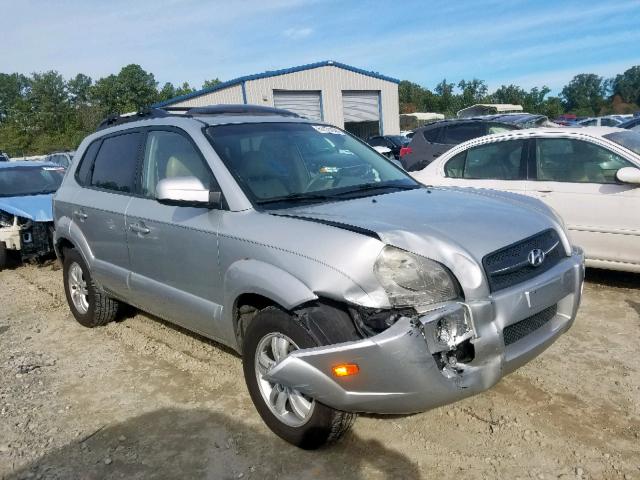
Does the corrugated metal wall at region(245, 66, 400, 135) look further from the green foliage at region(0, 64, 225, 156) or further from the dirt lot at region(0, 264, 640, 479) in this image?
the green foliage at region(0, 64, 225, 156)

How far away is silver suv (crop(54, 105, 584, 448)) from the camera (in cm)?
254

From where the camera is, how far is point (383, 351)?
243 cm

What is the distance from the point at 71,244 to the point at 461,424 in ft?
12.8

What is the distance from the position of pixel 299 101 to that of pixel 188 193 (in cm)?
2784

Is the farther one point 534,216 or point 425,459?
point 534,216

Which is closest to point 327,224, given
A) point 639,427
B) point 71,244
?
point 639,427

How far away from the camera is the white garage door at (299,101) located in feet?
95.6

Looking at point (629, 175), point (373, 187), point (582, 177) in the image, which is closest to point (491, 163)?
point (582, 177)

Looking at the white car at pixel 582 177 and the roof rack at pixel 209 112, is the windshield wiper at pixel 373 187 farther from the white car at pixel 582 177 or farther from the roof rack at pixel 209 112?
the white car at pixel 582 177

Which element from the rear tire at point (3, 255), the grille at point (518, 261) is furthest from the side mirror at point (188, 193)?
the rear tire at point (3, 255)

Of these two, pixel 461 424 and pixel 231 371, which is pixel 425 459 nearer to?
pixel 461 424

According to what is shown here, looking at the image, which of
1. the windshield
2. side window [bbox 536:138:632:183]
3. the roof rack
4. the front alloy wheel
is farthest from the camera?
the windshield

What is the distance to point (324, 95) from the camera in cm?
3069

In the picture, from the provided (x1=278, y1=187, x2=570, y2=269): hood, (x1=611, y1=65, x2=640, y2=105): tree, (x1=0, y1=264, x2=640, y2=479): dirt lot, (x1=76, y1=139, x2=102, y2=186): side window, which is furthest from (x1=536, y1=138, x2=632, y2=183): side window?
(x1=611, y1=65, x2=640, y2=105): tree
